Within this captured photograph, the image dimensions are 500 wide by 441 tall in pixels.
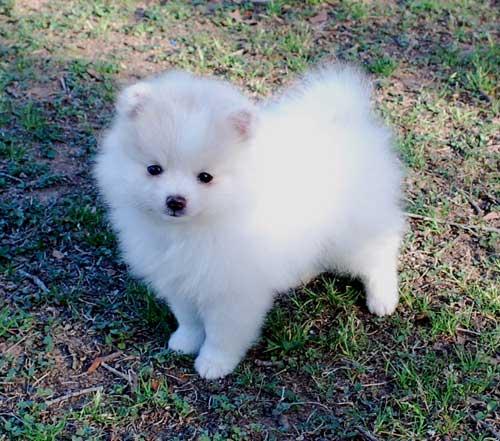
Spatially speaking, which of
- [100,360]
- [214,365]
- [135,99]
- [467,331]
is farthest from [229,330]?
[467,331]

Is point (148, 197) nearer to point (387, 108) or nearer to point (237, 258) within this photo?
point (237, 258)

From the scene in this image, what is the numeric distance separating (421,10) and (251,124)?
12.7ft

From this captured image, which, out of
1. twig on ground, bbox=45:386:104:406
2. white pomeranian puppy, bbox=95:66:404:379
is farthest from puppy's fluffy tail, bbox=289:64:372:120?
twig on ground, bbox=45:386:104:406

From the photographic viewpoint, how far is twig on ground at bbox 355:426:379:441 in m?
2.92

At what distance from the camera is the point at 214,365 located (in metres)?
3.20

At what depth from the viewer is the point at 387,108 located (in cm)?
500

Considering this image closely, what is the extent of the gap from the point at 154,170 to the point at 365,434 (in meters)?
1.30

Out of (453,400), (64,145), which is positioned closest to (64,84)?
(64,145)

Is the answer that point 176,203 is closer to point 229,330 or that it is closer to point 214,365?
point 229,330

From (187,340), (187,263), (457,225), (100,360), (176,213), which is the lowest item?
(100,360)

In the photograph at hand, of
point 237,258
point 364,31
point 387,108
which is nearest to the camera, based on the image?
point 237,258

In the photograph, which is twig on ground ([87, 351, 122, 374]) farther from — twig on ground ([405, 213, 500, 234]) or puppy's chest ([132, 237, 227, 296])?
twig on ground ([405, 213, 500, 234])

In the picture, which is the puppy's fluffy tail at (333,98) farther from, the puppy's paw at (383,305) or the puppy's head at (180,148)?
the puppy's paw at (383,305)

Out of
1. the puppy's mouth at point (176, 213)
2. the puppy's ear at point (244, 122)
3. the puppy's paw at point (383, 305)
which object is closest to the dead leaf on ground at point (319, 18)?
the puppy's paw at point (383, 305)
